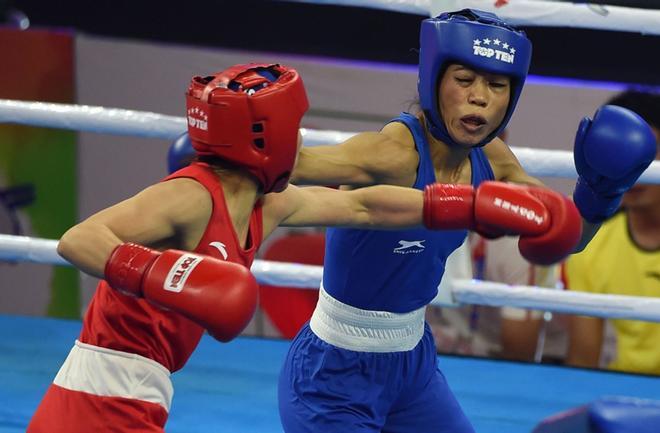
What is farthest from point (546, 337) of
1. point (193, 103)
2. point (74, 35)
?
point (193, 103)

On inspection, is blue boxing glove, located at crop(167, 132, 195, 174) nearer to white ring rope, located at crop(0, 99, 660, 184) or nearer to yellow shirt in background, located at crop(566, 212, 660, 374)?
white ring rope, located at crop(0, 99, 660, 184)

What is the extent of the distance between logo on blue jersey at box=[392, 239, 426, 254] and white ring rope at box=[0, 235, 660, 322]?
3.30 ft

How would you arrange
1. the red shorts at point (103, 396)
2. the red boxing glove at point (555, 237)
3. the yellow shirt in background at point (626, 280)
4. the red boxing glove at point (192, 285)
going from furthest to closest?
the yellow shirt in background at point (626, 280)
the red boxing glove at point (555, 237)
the red shorts at point (103, 396)
the red boxing glove at point (192, 285)

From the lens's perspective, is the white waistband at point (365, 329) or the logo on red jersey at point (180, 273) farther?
the white waistband at point (365, 329)

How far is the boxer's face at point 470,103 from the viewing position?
2.49m

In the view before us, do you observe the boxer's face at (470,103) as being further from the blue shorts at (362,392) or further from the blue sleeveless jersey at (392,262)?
the blue shorts at (362,392)

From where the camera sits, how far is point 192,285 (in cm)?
185

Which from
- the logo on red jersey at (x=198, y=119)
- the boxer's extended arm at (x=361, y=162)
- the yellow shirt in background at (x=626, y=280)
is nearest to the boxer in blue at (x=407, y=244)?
the boxer's extended arm at (x=361, y=162)

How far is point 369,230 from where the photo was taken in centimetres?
251

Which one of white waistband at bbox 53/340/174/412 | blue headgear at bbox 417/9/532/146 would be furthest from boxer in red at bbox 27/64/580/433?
blue headgear at bbox 417/9/532/146

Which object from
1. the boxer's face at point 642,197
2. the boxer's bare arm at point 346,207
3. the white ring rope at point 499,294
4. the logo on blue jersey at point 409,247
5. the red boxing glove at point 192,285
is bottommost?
the white ring rope at point 499,294

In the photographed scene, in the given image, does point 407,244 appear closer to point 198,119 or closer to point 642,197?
point 198,119

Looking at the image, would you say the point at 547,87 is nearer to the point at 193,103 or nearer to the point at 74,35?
the point at 74,35

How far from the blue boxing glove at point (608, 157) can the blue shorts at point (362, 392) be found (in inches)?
20.0
